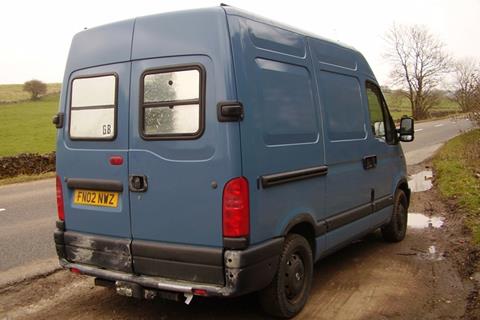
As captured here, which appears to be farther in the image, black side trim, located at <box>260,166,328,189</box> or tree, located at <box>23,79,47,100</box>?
tree, located at <box>23,79,47,100</box>

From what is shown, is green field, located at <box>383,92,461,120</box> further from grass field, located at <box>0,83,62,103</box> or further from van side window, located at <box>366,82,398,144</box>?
van side window, located at <box>366,82,398,144</box>

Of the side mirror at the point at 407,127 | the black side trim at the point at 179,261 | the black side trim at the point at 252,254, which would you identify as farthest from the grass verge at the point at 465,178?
the black side trim at the point at 179,261

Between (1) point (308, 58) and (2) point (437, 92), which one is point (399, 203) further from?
(2) point (437, 92)

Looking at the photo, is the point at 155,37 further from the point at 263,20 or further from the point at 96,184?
the point at 96,184

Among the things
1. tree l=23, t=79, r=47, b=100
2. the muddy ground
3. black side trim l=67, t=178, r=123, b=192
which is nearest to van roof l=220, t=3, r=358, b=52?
black side trim l=67, t=178, r=123, b=192

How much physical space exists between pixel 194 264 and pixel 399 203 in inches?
163

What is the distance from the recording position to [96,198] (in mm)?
4180

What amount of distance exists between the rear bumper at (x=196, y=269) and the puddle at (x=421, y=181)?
330 inches

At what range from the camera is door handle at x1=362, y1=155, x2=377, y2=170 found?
5.54 meters

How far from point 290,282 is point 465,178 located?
335 inches

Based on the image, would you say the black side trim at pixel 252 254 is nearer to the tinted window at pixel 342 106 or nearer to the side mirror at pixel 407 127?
the tinted window at pixel 342 106

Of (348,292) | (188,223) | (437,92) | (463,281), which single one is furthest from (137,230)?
(437,92)

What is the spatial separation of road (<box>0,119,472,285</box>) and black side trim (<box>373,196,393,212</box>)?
155 inches

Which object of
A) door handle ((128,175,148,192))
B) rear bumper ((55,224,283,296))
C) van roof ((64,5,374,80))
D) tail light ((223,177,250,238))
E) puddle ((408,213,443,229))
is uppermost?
van roof ((64,5,374,80))
